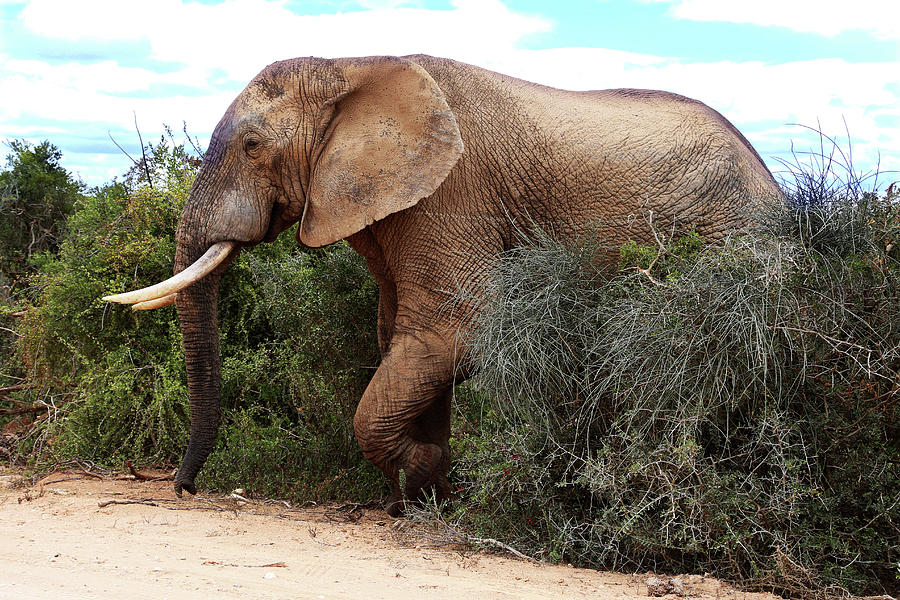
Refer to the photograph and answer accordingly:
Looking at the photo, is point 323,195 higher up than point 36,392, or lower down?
higher up

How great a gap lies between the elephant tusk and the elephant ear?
0.57 metres

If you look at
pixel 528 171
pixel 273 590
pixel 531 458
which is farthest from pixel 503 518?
pixel 528 171

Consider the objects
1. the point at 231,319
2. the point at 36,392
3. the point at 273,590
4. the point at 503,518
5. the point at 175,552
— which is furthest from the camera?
the point at 36,392

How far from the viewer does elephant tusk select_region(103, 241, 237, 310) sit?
6406mm

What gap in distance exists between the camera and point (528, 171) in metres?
6.88

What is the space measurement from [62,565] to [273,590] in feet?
4.53

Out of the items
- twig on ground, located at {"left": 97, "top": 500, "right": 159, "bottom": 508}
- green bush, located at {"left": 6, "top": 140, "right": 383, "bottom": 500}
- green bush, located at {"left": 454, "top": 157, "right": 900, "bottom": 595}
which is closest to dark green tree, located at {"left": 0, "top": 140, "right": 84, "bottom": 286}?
green bush, located at {"left": 6, "top": 140, "right": 383, "bottom": 500}

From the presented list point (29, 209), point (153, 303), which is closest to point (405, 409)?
point (153, 303)

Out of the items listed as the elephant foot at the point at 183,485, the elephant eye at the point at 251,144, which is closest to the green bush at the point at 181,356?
the elephant foot at the point at 183,485

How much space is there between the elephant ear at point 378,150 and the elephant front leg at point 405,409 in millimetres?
943

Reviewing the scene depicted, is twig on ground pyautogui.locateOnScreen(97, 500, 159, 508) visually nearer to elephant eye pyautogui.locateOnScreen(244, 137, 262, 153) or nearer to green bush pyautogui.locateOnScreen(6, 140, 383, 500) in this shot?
green bush pyautogui.locateOnScreen(6, 140, 383, 500)

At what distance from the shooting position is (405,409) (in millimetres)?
6734

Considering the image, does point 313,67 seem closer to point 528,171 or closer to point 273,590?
point 528,171

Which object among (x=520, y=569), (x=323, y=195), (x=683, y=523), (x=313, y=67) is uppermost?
(x=313, y=67)
